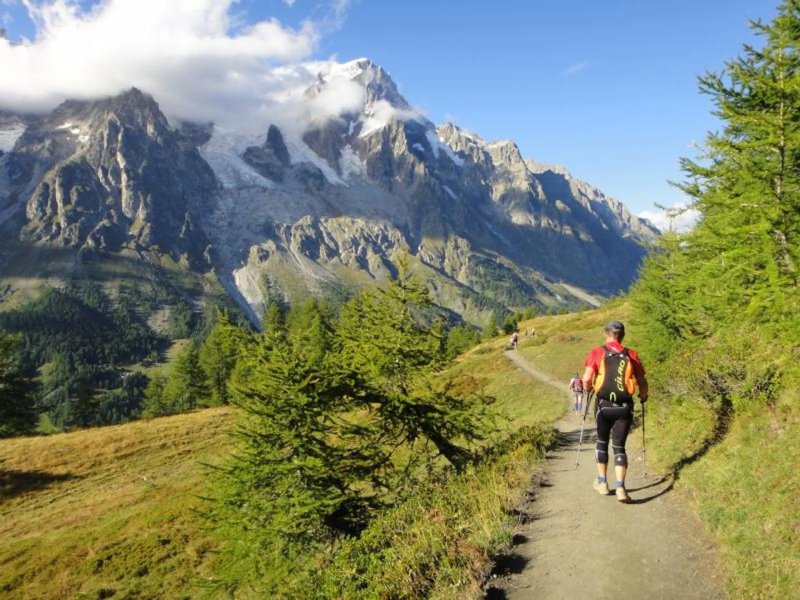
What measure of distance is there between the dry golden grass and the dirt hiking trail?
8.57 metres

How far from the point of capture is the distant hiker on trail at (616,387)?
9.36 meters

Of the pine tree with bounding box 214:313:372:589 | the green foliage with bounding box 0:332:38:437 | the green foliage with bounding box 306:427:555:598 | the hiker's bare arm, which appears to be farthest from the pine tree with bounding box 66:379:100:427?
the hiker's bare arm

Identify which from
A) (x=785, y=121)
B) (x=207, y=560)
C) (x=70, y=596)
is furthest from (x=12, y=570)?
(x=785, y=121)

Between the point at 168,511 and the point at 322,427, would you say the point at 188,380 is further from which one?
the point at 322,427

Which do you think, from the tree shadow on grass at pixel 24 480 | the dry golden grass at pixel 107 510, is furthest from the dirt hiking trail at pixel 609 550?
the tree shadow on grass at pixel 24 480

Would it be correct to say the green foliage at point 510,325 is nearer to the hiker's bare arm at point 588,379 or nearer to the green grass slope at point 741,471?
the green grass slope at point 741,471

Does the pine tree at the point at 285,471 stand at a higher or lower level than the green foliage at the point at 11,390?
higher

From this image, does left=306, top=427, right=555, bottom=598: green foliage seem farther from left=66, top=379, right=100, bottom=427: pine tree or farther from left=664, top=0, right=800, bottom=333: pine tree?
left=66, top=379, right=100, bottom=427: pine tree

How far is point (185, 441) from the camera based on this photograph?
42156 millimetres

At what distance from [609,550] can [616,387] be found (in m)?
2.83

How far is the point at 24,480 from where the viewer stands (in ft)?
114

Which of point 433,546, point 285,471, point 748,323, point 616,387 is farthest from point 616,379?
point 285,471

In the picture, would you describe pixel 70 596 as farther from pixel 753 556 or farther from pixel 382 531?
pixel 753 556

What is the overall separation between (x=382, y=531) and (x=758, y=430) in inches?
319
